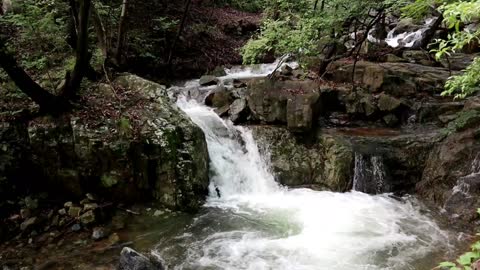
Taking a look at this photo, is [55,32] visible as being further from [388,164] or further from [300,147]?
[388,164]

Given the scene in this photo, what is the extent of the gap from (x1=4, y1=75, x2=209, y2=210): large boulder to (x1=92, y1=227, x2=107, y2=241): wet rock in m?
0.85

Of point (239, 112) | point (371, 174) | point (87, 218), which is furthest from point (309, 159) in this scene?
point (87, 218)

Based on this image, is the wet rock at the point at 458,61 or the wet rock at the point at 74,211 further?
the wet rock at the point at 458,61

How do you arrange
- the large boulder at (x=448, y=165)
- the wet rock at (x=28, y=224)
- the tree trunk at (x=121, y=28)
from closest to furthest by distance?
the wet rock at (x=28, y=224) → the large boulder at (x=448, y=165) → the tree trunk at (x=121, y=28)

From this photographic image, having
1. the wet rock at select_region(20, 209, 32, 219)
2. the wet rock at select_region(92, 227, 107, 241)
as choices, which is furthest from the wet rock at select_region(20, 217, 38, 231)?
the wet rock at select_region(92, 227, 107, 241)

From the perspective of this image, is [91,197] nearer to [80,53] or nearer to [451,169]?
[80,53]

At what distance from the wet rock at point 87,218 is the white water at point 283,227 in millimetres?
1435

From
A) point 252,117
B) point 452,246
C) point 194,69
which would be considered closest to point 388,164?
point 452,246

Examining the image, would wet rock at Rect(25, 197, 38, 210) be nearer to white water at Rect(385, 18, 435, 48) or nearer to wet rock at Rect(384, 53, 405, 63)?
wet rock at Rect(384, 53, 405, 63)

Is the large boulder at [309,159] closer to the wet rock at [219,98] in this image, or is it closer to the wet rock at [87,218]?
the wet rock at [219,98]

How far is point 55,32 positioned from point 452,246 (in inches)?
369

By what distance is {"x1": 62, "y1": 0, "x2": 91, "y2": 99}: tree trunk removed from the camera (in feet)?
21.6

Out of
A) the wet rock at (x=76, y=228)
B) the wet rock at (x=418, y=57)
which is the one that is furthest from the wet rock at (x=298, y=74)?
the wet rock at (x=76, y=228)

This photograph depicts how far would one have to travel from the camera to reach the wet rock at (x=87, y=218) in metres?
6.50
